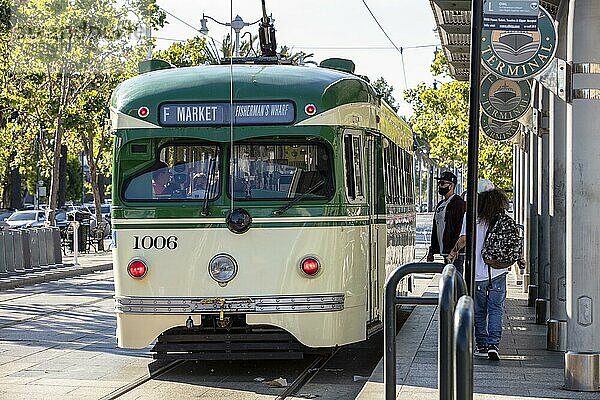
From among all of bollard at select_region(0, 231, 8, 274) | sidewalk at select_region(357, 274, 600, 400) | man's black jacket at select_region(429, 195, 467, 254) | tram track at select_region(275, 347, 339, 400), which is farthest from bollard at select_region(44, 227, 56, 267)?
man's black jacket at select_region(429, 195, 467, 254)

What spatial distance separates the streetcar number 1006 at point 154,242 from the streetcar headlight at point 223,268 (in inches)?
16.2

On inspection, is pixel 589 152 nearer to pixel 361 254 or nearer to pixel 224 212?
pixel 361 254

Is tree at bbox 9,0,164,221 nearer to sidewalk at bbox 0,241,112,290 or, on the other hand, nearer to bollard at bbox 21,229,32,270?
sidewalk at bbox 0,241,112,290

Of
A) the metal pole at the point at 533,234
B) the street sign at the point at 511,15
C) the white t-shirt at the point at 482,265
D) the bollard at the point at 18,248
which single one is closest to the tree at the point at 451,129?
the bollard at the point at 18,248

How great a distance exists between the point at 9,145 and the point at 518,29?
96.4 ft

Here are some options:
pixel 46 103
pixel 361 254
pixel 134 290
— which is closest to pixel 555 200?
pixel 361 254

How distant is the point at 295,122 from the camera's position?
36.9ft

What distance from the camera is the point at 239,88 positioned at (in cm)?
1129

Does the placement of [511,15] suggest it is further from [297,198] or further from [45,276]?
[45,276]

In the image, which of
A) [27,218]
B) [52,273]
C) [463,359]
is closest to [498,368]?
[463,359]

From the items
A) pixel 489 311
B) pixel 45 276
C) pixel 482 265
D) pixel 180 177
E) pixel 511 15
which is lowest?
pixel 45 276

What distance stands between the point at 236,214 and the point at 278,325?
1096 millimetres

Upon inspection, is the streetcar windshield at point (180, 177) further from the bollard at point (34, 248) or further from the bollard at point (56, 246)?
the bollard at point (56, 246)

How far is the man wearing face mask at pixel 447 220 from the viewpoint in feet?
43.8
